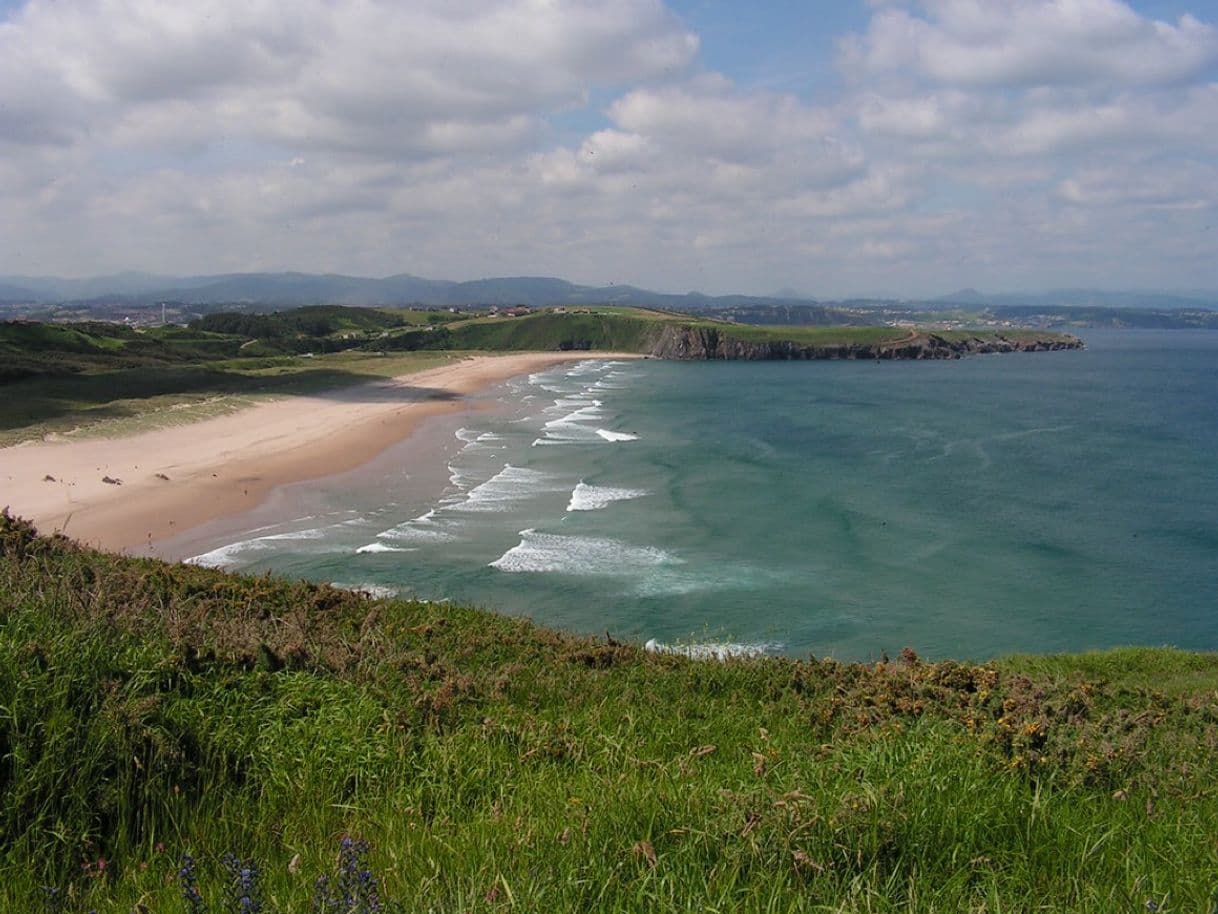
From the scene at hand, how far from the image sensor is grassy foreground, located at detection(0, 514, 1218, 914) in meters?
3.65

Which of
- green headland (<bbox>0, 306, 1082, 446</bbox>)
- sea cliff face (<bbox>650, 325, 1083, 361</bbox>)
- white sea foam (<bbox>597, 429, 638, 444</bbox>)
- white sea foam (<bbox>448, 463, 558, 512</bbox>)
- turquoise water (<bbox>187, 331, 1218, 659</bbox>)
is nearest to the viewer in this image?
turquoise water (<bbox>187, 331, 1218, 659</bbox>)

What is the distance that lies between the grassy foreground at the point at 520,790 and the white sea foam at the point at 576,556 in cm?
1615

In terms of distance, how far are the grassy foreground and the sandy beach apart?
13.8m

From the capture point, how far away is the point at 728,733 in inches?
296

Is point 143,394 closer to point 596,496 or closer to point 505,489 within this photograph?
point 505,489

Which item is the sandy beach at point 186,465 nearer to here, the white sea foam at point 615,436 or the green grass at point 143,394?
the green grass at point 143,394

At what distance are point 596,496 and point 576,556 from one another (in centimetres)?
911

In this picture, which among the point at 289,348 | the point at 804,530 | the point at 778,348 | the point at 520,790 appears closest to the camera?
the point at 520,790

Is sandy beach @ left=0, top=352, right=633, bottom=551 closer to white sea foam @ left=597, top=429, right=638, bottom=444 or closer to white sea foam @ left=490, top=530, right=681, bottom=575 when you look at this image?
white sea foam @ left=490, top=530, right=681, bottom=575

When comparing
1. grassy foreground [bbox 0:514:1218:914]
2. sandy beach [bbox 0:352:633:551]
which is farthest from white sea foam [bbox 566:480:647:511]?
grassy foreground [bbox 0:514:1218:914]

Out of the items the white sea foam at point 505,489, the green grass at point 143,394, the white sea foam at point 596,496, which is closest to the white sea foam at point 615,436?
the white sea foam at point 505,489

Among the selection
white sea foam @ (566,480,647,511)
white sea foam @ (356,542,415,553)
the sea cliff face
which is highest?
the sea cliff face

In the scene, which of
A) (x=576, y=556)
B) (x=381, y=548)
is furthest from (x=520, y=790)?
(x=381, y=548)

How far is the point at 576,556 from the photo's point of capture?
1035 inches
